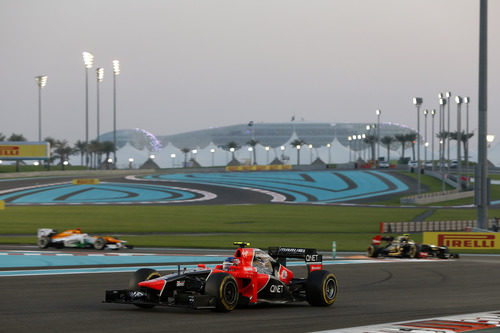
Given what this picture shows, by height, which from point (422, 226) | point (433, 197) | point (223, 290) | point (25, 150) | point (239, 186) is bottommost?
point (422, 226)

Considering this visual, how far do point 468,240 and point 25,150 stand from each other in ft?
300

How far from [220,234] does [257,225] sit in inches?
305

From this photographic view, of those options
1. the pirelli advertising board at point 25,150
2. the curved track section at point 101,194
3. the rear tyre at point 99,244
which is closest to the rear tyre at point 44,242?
the rear tyre at point 99,244

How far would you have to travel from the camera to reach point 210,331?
12.5 meters

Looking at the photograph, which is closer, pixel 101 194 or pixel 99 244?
pixel 99 244

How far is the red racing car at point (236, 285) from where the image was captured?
Answer: 47.9 feet

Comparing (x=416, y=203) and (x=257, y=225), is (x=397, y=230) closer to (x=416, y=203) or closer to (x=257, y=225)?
(x=257, y=225)

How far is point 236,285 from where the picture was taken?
15.0 meters

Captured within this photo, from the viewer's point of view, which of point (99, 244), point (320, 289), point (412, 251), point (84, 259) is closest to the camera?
point (320, 289)

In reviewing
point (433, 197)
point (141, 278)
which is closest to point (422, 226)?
point (433, 197)

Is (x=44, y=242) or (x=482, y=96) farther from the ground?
(x=482, y=96)

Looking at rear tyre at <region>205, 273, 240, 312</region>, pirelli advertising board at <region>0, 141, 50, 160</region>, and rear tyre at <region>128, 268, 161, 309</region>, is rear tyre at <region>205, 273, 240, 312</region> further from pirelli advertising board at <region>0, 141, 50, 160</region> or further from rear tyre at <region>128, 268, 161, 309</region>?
pirelli advertising board at <region>0, 141, 50, 160</region>

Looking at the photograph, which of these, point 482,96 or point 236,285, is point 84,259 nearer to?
point 236,285

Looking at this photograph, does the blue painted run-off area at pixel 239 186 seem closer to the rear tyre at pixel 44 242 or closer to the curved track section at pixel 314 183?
the curved track section at pixel 314 183
